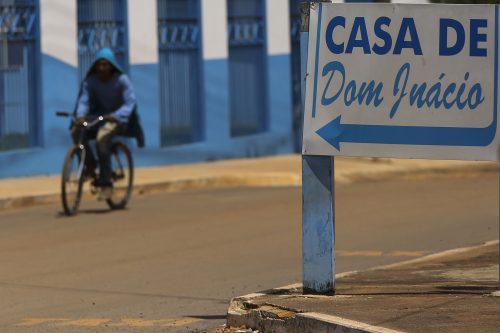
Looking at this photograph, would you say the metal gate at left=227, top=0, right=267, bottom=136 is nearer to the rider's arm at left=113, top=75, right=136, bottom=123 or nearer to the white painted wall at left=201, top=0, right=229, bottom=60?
the white painted wall at left=201, top=0, right=229, bottom=60

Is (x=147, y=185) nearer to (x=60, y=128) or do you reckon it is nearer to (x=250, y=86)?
(x=60, y=128)

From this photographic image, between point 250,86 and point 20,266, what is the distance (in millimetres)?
13485

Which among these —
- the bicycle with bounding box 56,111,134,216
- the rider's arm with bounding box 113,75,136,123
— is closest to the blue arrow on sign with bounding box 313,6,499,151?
the bicycle with bounding box 56,111,134,216

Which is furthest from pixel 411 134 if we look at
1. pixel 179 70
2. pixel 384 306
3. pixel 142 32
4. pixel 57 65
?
pixel 179 70

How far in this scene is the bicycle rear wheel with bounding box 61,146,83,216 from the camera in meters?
14.7

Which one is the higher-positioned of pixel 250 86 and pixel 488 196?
pixel 250 86

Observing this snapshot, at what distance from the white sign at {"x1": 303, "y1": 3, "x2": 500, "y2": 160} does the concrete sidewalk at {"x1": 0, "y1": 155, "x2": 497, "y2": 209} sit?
8441 mm

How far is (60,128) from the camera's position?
20.5 meters

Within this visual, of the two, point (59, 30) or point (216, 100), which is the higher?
point (59, 30)

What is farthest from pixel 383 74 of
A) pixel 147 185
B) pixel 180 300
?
pixel 147 185

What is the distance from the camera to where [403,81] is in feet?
28.5

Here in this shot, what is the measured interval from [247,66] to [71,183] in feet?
31.0

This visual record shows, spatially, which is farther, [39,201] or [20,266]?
[39,201]

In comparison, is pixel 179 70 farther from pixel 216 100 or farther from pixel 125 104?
pixel 125 104
